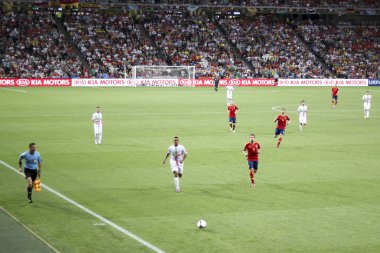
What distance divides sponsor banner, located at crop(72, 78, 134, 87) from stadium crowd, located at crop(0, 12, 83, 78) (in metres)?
1.04

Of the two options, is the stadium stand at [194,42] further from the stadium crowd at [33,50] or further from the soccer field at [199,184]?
the soccer field at [199,184]

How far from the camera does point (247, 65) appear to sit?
9000 cm

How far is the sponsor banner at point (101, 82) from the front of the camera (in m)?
80.3

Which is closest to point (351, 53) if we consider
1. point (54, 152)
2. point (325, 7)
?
point (325, 7)

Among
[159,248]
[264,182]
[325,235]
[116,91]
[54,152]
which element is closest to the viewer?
[159,248]

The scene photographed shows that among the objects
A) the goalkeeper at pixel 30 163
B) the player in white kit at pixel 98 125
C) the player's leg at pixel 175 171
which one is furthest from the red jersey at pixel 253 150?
the player in white kit at pixel 98 125

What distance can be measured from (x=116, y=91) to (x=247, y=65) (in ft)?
78.4

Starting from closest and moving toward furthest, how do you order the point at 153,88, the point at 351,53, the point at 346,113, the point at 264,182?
1. the point at 264,182
2. the point at 346,113
3. the point at 153,88
4. the point at 351,53

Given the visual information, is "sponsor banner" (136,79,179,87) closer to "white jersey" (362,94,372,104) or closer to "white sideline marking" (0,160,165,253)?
"white jersey" (362,94,372,104)

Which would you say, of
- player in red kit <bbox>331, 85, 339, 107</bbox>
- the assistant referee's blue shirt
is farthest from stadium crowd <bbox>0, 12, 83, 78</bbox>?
the assistant referee's blue shirt

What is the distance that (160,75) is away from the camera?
83.3m

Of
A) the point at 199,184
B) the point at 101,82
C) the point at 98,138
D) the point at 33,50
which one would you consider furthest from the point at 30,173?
the point at 33,50

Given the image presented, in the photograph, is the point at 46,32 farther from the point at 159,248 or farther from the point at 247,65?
the point at 159,248

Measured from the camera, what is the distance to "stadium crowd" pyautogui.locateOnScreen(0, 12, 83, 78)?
78.8 m
